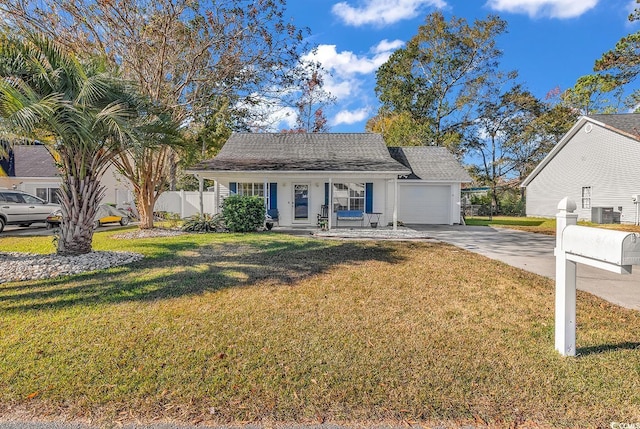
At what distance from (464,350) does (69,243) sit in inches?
326

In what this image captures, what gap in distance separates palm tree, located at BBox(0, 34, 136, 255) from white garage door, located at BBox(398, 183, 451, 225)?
556 inches

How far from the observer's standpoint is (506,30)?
96.8ft

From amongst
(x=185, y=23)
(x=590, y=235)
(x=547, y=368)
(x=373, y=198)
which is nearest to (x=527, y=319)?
(x=547, y=368)

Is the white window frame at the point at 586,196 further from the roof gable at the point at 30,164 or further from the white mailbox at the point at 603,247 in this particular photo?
the roof gable at the point at 30,164

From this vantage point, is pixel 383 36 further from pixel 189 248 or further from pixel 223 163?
pixel 189 248

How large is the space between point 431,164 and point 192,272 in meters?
16.0

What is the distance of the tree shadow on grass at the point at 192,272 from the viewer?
16.6ft

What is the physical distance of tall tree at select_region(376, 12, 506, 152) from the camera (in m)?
30.0

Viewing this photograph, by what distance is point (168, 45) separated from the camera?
1185 cm

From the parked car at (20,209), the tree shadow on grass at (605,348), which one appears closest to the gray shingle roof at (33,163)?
the parked car at (20,209)

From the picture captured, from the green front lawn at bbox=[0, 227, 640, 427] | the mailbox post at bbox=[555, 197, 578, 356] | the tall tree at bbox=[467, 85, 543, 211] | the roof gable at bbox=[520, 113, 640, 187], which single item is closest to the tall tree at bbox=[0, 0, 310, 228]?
the green front lawn at bbox=[0, 227, 640, 427]

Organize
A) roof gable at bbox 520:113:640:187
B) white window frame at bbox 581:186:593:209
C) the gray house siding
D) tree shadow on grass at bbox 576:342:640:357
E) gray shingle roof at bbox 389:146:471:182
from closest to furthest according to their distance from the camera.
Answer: tree shadow on grass at bbox 576:342:640:357 < gray shingle roof at bbox 389:146:471:182 < roof gable at bbox 520:113:640:187 < the gray house siding < white window frame at bbox 581:186:593:209

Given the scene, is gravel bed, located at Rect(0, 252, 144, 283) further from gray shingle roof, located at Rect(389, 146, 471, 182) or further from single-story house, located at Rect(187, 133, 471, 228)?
gray shingle roof, located at Rect(389, 146, 471, 182)

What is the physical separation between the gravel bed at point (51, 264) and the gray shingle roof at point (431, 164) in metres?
14.6
